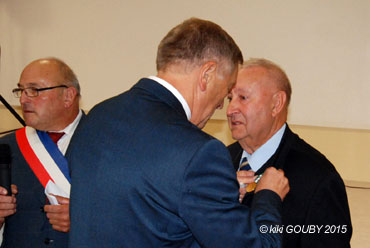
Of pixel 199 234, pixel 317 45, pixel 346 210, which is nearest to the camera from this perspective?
pixel 199 234

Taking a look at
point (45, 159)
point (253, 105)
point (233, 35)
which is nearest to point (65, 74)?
point (45, 159)

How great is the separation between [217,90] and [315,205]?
0.64 meters

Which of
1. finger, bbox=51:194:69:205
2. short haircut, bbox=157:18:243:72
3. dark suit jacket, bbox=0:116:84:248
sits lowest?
dark suit jacket, bbox=0:116:84:248

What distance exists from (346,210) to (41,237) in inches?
52.4

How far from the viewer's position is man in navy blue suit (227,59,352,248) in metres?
1.66

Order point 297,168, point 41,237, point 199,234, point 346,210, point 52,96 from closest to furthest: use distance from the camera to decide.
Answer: point 199,234, point 346,210, point 297,168, point 41,237, point 52,96

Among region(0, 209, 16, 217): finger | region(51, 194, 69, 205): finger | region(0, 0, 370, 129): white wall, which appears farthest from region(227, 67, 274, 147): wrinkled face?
region(0, 0, 370, 129): white wall

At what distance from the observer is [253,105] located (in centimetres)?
196

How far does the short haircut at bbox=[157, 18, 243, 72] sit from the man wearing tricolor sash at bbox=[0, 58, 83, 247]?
0.98m

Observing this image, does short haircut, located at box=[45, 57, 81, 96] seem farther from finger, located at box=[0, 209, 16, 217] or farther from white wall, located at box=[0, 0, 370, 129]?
white wall, located at box=[0, 0, 370, 129]

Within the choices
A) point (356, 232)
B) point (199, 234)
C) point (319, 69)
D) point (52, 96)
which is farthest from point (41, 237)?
point (319, 69)

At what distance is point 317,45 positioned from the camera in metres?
5.44

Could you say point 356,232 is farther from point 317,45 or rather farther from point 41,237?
point 41,237

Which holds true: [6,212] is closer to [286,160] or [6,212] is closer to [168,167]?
[168,167]
